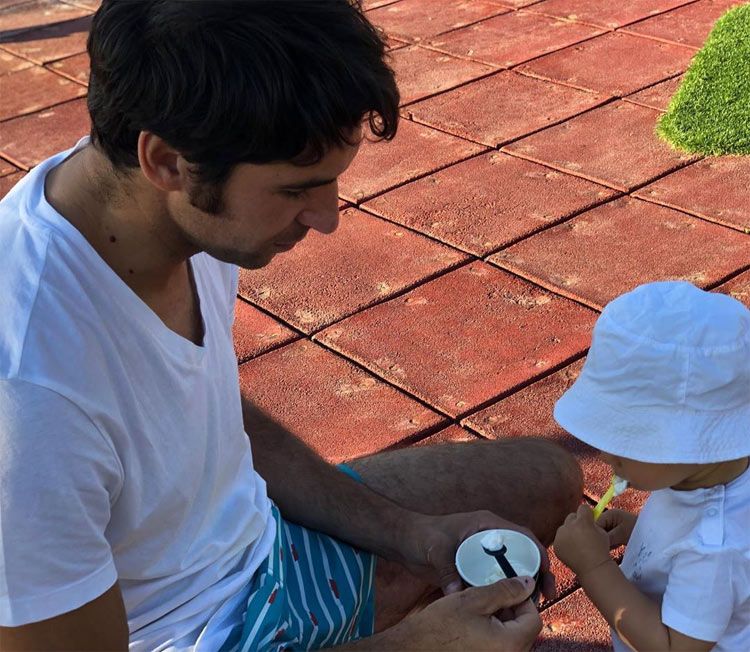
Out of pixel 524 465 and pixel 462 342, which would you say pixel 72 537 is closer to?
pixel 524 465

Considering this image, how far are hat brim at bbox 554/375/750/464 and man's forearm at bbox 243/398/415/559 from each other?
478 mm

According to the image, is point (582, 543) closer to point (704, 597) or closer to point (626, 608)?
point (626, 608)

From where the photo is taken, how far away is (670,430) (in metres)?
1.80

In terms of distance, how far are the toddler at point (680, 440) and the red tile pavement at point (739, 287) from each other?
171 centimetres

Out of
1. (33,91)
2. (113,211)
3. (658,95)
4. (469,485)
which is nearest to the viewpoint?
(113,211)

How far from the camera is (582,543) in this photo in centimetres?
206

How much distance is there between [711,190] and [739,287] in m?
0.73

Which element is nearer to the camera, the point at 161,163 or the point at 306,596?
the point at 161,163

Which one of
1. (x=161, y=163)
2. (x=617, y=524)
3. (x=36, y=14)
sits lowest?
(x=36, y=14)

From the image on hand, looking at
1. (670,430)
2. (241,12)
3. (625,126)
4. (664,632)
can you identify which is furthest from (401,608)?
(625,126)

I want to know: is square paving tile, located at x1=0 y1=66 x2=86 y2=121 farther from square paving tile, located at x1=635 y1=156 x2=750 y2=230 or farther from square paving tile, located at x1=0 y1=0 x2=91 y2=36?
square paving tile, located at x1=635 y1=156 x2=750 y2=230

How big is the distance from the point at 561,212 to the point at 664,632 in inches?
96.7

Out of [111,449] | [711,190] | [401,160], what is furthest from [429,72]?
[111,449]

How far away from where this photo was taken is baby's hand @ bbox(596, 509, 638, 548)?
2295 mm
